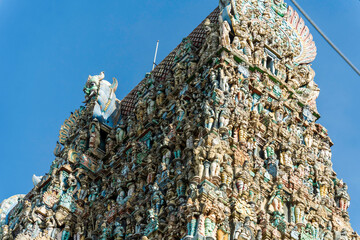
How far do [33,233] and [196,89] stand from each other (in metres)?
6.20

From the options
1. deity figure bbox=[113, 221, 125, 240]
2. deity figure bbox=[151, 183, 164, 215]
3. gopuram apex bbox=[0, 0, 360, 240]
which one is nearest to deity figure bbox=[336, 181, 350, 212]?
gopuram apex bbox=[0, 0, 360, 240]

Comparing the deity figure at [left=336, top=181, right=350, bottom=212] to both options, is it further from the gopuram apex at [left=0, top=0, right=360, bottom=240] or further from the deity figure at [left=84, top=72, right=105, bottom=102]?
the deity figure at [left=84, top=72, right=105, bottom=102]

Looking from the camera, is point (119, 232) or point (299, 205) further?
point (119, 232)

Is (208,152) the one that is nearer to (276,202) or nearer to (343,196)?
(276,202)

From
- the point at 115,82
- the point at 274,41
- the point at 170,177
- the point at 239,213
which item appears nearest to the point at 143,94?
the point at 115,82

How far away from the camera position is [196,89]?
87.8 ft

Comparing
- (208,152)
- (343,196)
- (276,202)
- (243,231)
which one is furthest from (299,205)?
(243,231)

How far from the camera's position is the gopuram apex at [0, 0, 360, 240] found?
74.1 ft

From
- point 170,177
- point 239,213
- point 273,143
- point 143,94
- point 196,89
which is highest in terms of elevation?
point 143,94

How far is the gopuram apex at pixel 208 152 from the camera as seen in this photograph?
22.6 metres

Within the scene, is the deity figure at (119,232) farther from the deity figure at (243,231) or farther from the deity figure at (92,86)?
the deity figure at (92,86)

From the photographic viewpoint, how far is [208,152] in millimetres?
22844

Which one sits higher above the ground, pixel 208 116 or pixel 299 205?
pixel 208 116

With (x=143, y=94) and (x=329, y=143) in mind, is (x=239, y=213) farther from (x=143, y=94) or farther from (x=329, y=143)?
(x=143, y=94)
